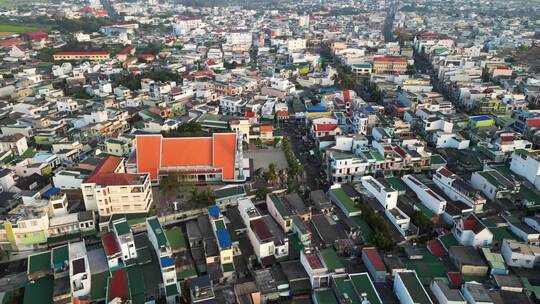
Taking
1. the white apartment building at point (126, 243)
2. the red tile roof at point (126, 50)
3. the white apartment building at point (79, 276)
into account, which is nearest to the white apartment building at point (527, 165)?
the white apartment building at point (126, 243)

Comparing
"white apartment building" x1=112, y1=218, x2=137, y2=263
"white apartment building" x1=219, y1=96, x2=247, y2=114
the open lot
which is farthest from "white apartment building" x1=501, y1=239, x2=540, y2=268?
"white apartment building" x1=219, y1=96, x2=247, y2=114

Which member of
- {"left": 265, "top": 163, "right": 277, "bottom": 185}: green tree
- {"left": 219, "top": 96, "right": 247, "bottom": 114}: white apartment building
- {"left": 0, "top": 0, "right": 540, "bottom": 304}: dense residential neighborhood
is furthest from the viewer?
{"left": 219, "top": 96, "right": 247, "bottom": 114}: white apartment building

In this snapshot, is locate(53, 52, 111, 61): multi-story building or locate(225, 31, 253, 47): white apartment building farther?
locate(225, 31, 253, 47): white apartment building

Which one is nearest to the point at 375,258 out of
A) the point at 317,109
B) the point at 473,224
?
the point at 473,224

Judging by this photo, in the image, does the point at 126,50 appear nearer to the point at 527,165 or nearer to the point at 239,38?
the point at 239,38

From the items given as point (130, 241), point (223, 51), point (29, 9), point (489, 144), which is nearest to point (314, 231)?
point (130, 241)

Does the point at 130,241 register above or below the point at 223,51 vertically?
below

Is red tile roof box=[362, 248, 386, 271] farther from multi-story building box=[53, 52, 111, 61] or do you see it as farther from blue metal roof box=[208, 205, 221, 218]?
multi-story building box=[53, 52, 111, 61]

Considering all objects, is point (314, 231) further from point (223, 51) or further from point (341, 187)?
point (223, 51)
